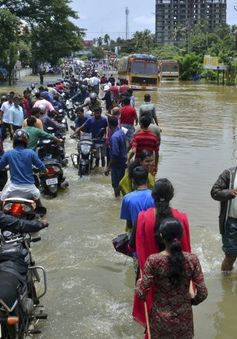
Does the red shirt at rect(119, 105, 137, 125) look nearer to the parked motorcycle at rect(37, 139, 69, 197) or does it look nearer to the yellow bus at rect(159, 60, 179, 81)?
the parked motorcycle at rect(37, 139, 69, 197)

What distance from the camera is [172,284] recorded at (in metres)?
3.58

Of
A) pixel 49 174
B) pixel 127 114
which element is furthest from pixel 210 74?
pixel 49 174

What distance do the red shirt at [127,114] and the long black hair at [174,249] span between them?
8885mm

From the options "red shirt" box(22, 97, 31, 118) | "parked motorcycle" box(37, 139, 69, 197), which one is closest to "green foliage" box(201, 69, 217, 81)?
"red shirt" box(22, 97, 31, 118)

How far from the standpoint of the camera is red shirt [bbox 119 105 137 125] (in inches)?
488

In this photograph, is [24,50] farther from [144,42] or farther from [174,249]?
[144,42]

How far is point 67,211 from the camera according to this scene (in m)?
9.15

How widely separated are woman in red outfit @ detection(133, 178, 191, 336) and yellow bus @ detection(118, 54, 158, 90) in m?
35.0

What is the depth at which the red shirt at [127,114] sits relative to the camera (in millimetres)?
12383

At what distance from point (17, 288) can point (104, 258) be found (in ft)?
9.54

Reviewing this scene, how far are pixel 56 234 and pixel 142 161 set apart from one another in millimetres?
2122

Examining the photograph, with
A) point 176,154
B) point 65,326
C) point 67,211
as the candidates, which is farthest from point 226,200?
point 176,154

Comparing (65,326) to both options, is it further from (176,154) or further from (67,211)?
(176,154)

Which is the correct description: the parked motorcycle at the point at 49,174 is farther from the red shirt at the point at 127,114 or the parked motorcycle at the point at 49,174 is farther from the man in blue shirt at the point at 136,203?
the man in blue shirt at the point at 136,203
